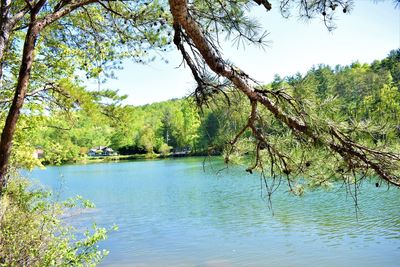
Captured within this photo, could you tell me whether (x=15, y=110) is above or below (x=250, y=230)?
above

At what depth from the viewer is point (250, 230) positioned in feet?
40.4

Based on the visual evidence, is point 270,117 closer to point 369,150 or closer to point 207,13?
point 369,150

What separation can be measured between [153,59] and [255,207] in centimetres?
1119

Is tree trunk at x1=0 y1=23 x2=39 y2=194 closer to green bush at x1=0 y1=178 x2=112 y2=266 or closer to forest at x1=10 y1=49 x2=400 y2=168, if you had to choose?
forest at x1=10 y1=49 x2=400 y2=168

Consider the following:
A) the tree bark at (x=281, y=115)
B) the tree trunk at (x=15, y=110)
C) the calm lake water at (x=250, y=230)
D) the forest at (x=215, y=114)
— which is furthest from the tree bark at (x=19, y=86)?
the calm lake water at (x=250, y=230)

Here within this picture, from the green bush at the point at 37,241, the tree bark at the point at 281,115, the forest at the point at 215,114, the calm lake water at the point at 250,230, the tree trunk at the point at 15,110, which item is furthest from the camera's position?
the calm lake water at the point at 250,230

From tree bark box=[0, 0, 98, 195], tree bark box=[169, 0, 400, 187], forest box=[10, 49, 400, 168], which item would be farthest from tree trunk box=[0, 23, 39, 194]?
tree bark box=[169, 0, 400, 187]

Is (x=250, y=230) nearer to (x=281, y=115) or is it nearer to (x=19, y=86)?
(x=19, y=86)

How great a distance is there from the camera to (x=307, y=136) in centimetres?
239

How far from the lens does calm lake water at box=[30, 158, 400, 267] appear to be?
967cm

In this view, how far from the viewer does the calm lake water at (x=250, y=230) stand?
967cm

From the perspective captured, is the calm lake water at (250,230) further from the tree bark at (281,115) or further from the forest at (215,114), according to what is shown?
Answer: the tree bark at (281,115)

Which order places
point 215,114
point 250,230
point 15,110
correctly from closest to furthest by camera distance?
point 215,114 < point 15,110 < point 250,230

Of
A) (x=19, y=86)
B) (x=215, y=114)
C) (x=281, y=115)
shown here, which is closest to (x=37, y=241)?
(x=19, y=86)
